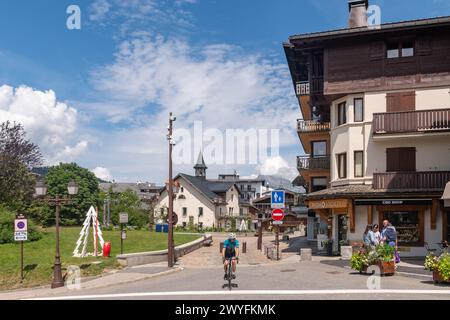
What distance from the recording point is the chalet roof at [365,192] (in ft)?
72.2

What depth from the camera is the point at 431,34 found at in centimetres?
2362

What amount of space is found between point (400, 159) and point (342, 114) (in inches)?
173

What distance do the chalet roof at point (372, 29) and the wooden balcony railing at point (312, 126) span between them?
7607 millimetres

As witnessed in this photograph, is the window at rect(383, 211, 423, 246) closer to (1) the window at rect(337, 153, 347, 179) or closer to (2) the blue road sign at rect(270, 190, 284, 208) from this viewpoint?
(1) the window at rect(337, 153, 347, 179)

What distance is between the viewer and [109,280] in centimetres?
1667

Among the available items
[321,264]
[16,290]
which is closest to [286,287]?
[321,264]

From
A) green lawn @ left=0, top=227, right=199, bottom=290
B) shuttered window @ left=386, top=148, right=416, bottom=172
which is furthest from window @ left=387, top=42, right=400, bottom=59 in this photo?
green lawn @ left=0, top=227, right=199, bottom=290

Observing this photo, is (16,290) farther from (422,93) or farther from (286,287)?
(422,93)

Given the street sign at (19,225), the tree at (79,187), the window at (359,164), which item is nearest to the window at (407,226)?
the window at (359,164)

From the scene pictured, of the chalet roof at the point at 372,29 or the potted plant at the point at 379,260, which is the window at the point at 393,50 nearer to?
the chalet roof at the point at 372,29

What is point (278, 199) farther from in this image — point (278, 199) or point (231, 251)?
point (231, 251)

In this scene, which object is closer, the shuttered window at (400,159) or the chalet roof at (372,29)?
the chalet roof at (372,29)

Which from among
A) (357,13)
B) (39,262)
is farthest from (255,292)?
(357,13)

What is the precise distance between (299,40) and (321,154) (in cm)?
954
